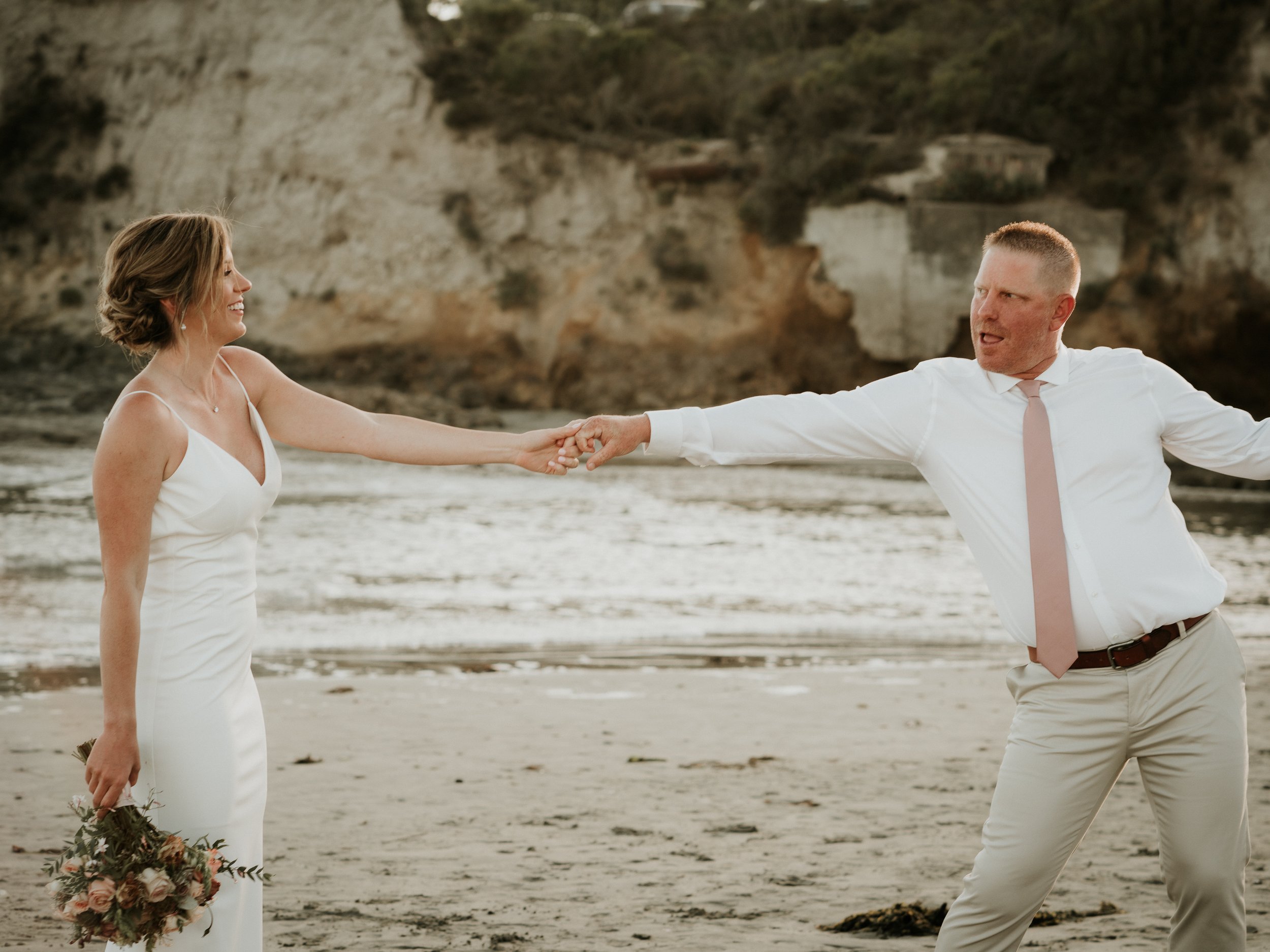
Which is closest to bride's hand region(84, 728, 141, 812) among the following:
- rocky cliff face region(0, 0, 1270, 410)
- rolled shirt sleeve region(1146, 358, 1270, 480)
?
rolled shirt sleeve region(1146, 358, 1270, 480)

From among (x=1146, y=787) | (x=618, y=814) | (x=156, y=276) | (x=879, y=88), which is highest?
(x=879, y=88)

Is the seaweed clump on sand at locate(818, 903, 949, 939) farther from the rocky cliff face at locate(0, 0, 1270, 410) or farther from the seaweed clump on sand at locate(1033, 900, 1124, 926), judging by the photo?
the rocky cliff face at locate(0, 0, 1270, 410)

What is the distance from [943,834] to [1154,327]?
29.0 meters

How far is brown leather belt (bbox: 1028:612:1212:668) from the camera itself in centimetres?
333

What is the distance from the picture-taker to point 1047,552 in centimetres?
337

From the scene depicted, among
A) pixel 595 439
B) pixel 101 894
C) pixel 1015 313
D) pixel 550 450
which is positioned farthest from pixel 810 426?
pixel 101 894

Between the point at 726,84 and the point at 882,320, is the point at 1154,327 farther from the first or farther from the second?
the point at 726,84

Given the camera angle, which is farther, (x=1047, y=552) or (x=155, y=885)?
(x=1047, y=552)

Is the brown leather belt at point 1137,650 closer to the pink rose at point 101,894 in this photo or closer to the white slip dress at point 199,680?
the white slip dress at point 199,680

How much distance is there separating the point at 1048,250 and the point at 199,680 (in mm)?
2466

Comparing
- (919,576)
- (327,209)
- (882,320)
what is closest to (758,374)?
(882,320)

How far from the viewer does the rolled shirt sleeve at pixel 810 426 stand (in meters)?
3.64

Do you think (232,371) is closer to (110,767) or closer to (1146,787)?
(110,767)

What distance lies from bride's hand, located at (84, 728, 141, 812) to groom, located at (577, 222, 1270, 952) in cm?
204
